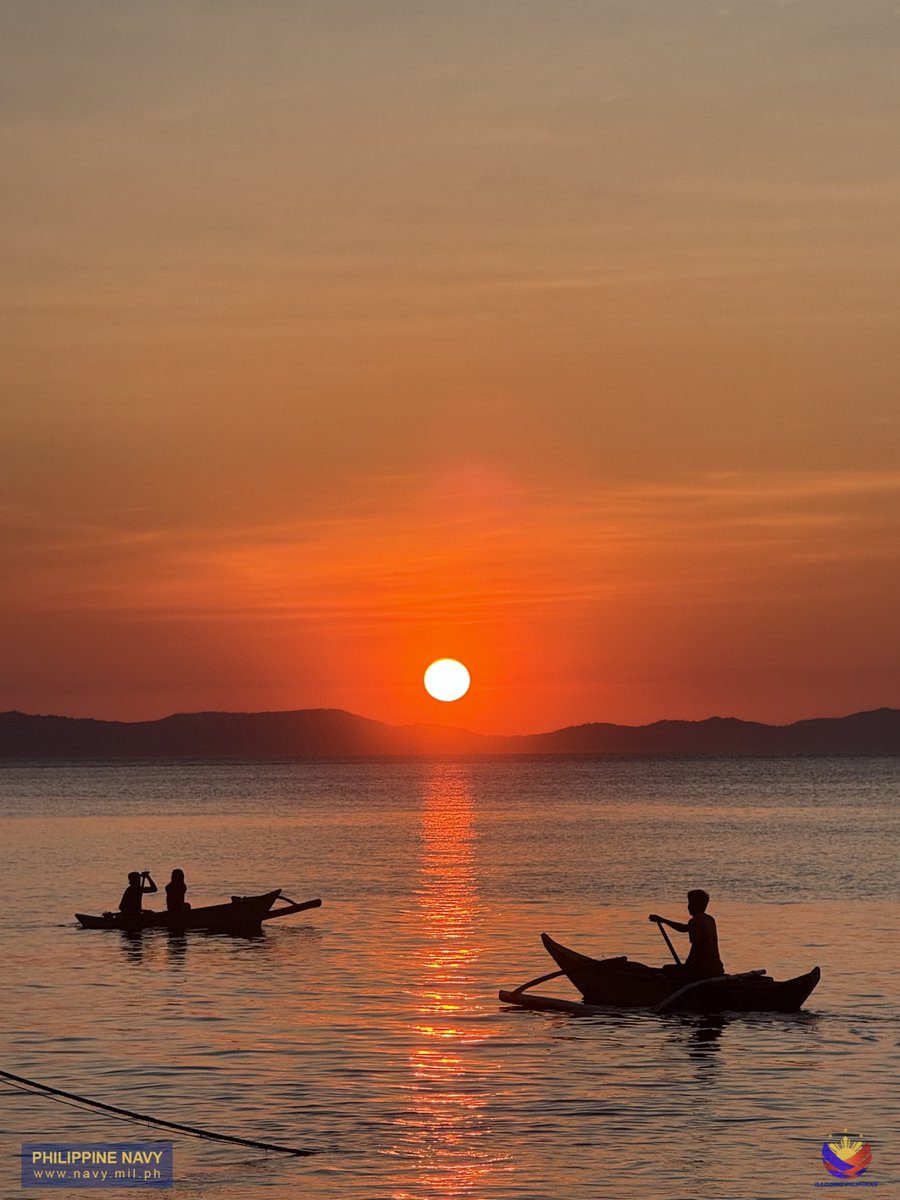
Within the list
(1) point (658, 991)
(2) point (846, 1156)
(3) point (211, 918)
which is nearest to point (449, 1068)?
(1) point (658, 991)

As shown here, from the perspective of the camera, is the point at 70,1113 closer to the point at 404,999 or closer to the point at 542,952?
the point at 404,999

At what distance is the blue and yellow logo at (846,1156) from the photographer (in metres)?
19.3

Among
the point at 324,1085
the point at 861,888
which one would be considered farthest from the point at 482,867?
the point at 324,1085

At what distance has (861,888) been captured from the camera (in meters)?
62.9

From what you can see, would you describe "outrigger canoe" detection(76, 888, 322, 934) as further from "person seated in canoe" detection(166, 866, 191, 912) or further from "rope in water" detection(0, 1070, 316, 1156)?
"rope in water" detection(0, 1070, 316, 1156)

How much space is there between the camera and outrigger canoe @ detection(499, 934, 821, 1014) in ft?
99.3

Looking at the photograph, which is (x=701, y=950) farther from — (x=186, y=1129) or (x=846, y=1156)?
(x=186, y=1129)

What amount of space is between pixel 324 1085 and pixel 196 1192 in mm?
5809

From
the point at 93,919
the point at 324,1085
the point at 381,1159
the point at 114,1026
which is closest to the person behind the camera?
the point at 381,1159

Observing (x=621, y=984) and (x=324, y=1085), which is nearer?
(x=324, y=1085)

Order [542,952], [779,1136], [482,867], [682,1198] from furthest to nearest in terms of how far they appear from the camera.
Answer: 1. [482,867]
2. [542,952]
3. [779,1136]
4. [682,1198]

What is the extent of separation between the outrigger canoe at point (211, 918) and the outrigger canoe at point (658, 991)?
14.4m

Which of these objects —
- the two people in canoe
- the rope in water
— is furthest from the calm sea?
the two people in canoe

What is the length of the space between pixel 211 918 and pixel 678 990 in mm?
18012
